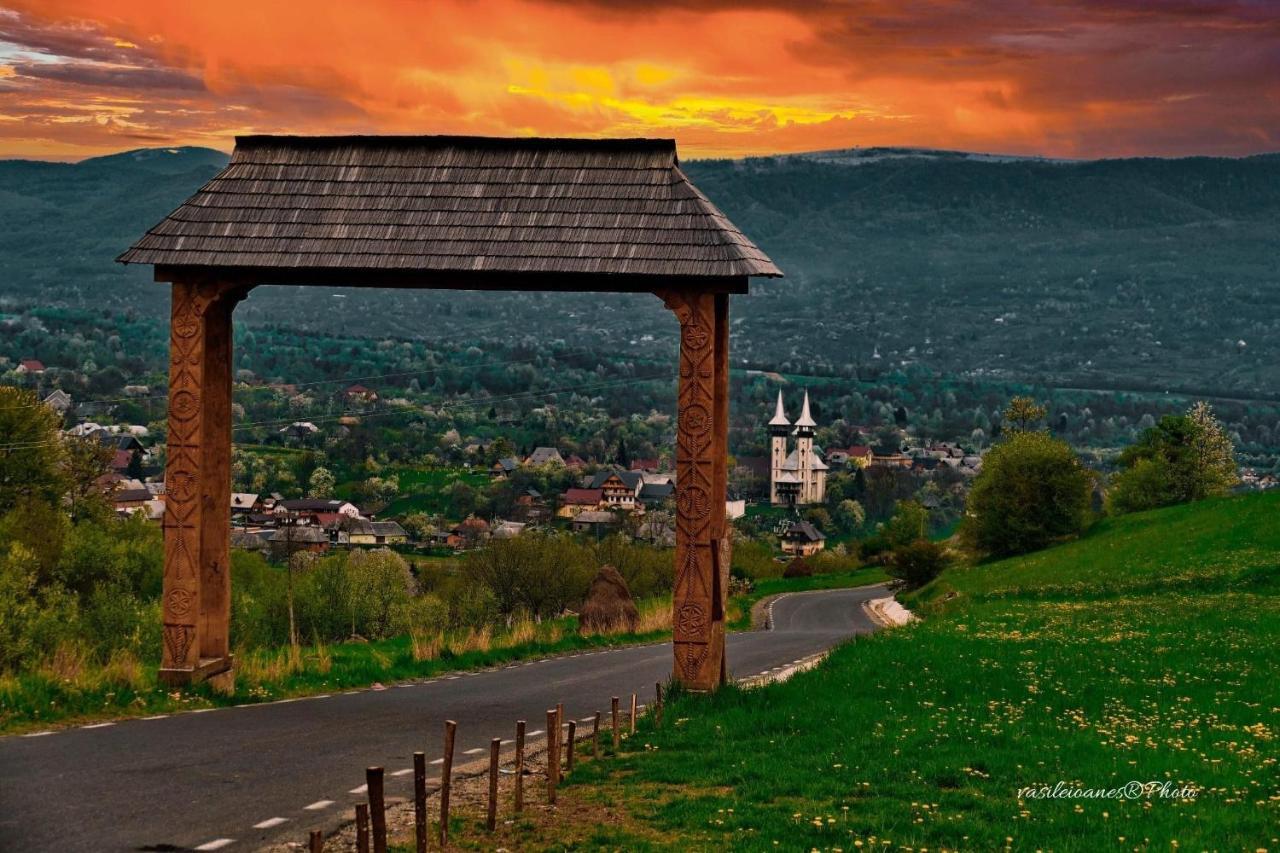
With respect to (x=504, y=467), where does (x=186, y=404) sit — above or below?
above

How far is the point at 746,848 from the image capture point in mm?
12383

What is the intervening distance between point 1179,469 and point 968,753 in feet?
252

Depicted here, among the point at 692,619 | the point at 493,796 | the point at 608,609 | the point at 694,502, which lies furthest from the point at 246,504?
the point at 493,796

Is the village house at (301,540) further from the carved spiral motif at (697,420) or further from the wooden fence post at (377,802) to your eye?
the wooden fence post at (377,802)

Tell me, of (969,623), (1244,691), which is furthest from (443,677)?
(969,623)

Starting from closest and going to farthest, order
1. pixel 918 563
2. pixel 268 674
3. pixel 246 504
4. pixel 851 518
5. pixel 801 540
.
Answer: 1. pixel 268 674
2. pixel 918 563
3. pixel 246 504
4. pixel 801 540
5. pixel 851 518

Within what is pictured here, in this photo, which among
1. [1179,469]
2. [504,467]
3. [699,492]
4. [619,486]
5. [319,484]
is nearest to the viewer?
[699,492]

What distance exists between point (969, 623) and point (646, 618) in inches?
334

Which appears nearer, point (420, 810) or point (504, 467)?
point (420, 810)

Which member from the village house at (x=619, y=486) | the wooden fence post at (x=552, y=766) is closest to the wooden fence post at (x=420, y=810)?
the wooden fence post at (x=552, y=766)

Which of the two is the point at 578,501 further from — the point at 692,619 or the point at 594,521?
the point at 692,619

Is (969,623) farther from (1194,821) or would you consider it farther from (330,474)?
(330,474)

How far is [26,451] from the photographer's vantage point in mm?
60281

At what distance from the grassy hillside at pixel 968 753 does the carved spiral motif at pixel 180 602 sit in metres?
7.27
